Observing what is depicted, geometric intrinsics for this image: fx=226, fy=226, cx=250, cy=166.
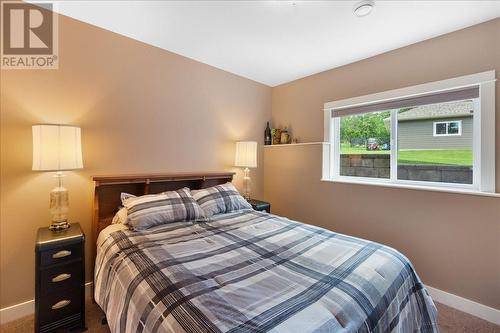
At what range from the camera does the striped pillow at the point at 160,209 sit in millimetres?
1848

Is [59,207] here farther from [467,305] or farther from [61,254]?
[467,305]

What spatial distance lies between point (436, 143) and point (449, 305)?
59.8 inches

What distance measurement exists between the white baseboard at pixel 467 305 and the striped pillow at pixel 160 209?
2346 mm

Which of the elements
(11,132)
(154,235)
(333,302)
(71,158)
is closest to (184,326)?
(333,302)

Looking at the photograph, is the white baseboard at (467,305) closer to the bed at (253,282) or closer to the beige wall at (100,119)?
the bed at (253,282)

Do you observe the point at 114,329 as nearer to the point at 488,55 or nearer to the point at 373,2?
the point at 373,2

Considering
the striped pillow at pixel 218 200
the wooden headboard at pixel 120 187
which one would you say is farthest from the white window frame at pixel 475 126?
the wooden headboard at pixel 120 187

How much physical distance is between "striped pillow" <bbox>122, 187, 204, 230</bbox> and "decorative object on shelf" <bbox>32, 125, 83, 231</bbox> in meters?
0.45

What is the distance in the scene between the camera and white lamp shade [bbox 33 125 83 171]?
5.36 feet

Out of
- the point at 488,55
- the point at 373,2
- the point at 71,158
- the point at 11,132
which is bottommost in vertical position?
the point at 71,158

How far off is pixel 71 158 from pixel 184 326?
1.58 metres

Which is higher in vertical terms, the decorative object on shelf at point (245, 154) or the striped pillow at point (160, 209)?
the decorative object on shelf at point (245, 154)

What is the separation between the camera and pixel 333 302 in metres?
0.99

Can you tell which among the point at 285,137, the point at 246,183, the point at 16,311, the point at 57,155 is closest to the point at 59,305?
the point at 16,311
